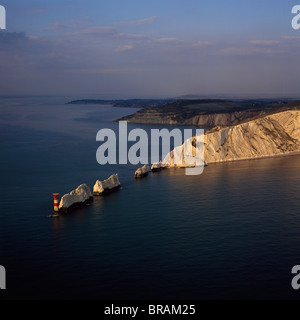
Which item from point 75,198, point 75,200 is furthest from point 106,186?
Answer: point 75,200

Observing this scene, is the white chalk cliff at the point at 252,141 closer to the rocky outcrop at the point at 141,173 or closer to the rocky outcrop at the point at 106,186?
the rocky outcrop at the point at 141,173

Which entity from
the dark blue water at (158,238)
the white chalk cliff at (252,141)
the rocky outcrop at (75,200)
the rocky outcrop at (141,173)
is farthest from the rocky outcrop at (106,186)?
the white chalk cliff at (252,141)

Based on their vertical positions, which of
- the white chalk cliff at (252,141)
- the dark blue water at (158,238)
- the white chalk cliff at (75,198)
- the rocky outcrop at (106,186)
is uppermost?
the white chalk cliff at (252,141)

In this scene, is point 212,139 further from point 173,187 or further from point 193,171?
point 173,187

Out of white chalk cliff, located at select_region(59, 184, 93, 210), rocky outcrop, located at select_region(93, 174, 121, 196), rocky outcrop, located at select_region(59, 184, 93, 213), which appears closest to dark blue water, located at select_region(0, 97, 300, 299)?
rocky outcrop, located at select_region(59, 184, 93, 213)

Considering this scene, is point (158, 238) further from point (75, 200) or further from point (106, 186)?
point (106, 186)
